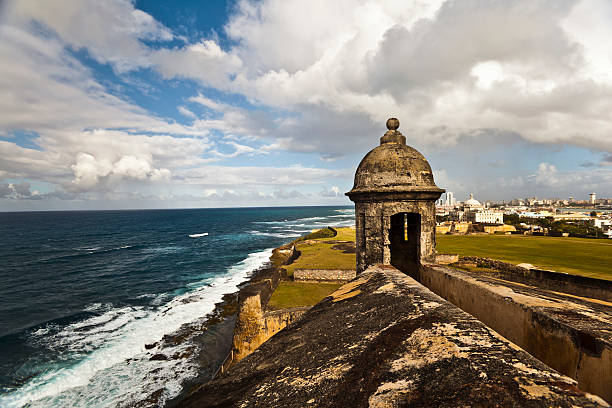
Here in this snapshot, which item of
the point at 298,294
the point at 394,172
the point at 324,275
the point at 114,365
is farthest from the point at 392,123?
the point at 114,365

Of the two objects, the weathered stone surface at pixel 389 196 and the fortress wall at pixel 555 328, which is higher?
the weathered stone surface at pixel 389 196

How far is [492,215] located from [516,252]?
58954 millimetres

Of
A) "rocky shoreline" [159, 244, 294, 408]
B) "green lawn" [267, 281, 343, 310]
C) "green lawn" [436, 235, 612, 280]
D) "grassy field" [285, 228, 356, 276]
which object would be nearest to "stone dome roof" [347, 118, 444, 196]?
"rocky shoreline" [159, 244, 294, 408]

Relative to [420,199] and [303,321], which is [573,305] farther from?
[420,199]

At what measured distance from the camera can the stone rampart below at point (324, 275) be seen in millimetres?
17750

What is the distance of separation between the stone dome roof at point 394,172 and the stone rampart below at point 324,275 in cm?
1181

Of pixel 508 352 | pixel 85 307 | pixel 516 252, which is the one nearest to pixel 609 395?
pixel 508 352

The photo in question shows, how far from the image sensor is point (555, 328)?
8.41ft

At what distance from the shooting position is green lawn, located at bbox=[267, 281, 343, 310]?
47.1ft

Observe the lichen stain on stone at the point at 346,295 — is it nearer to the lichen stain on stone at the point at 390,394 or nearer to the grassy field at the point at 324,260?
the lichen stain on stone at the point at 390,394

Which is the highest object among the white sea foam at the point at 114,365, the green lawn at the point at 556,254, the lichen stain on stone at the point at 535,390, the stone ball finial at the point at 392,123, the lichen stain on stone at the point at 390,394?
the stone ball finial at the point at 392,123

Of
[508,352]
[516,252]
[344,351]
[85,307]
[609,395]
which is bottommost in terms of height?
[85,307]

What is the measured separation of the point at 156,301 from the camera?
22672 mm

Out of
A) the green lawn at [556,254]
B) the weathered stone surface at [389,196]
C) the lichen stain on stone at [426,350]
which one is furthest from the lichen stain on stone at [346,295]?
the green lawn at [556,254]
